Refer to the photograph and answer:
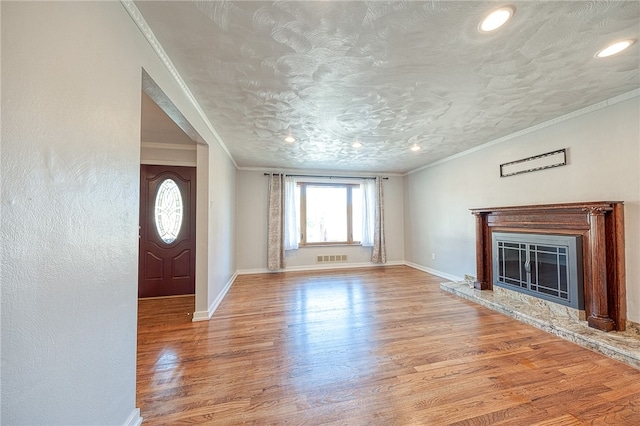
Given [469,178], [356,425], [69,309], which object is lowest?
[356,425]

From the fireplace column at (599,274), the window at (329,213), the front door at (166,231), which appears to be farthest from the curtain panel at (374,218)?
the front door at (166,231)

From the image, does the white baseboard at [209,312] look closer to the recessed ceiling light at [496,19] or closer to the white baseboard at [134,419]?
the white baseboard at [134,419]

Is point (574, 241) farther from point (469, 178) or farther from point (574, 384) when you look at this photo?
point (469, 178)

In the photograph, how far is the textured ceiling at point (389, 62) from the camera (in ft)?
4.46

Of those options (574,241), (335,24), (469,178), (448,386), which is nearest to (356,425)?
(448,386)

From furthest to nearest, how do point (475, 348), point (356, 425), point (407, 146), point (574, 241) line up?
1. point (407, 146)
2. point (574, 241)
3. point (475, 348)
4. point (356, 425)

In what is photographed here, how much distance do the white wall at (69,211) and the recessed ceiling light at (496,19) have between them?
2049mm

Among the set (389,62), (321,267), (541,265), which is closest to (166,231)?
(321,267)

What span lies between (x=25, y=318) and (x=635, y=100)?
14.7 feet

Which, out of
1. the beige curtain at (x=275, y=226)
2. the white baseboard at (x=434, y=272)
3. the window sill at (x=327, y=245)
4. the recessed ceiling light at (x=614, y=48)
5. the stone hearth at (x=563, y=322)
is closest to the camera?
the recessed ceiling light at (x=614, y=48)

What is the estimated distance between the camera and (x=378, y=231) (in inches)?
227

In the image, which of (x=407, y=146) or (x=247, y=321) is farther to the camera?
(x=407, y=146)

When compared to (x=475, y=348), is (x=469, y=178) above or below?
above

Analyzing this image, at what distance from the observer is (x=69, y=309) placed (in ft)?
3.06
